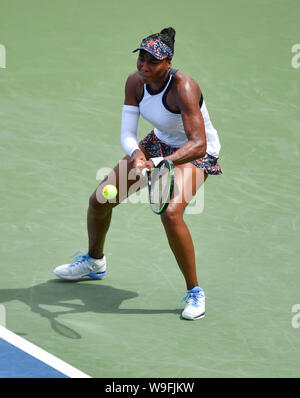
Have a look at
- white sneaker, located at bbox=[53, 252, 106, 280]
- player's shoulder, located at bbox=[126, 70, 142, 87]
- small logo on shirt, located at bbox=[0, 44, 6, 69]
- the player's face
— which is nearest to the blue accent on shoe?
white sneaker, located at bbox=[53, 252, 106, 280]

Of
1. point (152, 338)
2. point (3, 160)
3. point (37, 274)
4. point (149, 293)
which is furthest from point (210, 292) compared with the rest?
point (3, 160)

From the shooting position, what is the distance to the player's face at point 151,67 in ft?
18.9

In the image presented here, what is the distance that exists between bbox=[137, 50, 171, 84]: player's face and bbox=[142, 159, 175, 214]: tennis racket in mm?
601

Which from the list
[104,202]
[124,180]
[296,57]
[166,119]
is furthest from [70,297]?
[296,57]

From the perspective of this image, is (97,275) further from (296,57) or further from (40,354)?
(296,57)

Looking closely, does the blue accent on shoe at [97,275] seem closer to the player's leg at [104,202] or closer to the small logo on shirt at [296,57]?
the player's leg at [104,202]

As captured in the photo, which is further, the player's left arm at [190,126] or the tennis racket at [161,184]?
the player's left arm at [190,126]

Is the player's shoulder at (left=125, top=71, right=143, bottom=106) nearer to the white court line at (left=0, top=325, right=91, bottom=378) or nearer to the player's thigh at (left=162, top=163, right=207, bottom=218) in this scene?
the player's thigh at (left=162, top=163, right=207, bottom=218)

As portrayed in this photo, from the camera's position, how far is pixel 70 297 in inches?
247

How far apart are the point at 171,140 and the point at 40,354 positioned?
73.0 inches

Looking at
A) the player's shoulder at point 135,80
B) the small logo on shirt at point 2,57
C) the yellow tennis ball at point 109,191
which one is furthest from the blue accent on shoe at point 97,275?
the small logo on shirt at point 2,57

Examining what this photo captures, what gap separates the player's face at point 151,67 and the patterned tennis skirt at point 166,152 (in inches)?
22.2

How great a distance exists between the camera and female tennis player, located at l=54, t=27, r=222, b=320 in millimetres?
5770

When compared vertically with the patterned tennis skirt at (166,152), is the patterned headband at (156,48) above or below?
above
